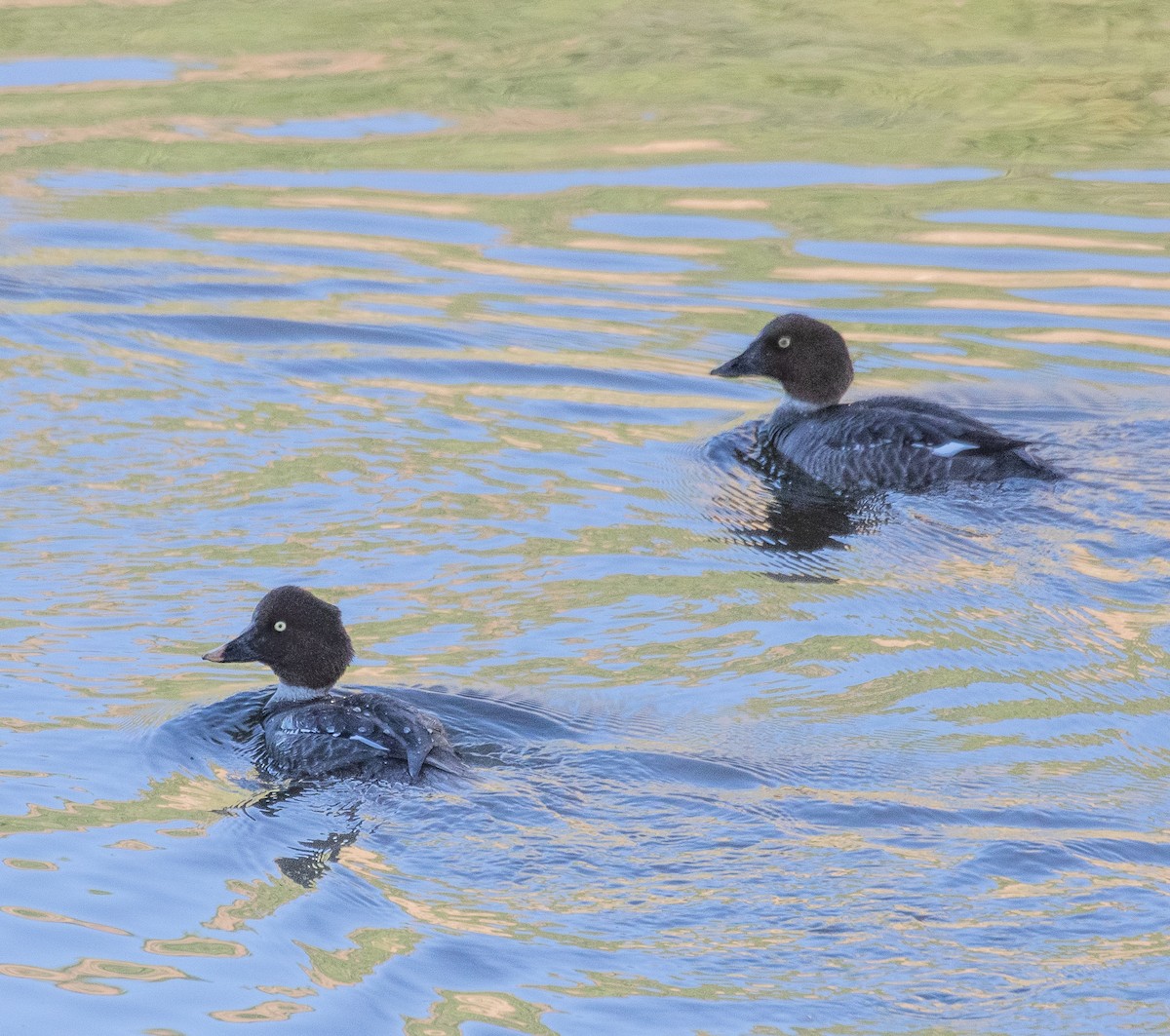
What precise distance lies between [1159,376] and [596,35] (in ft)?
29.2

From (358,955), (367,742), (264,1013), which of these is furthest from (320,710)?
(264,1013)

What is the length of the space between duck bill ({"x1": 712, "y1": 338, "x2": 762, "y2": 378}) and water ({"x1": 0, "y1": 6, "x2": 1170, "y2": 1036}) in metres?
0.30

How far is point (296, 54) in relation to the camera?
1966 centimetres

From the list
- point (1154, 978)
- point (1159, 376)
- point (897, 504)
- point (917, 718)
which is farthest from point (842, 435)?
point (1154, 978)

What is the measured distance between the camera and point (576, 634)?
8891mm

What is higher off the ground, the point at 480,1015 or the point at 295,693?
the point at 295,693

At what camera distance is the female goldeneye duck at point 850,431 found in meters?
11.0

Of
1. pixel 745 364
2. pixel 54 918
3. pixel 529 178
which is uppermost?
pixel 529 178

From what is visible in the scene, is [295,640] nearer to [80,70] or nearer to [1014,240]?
[1014,240]

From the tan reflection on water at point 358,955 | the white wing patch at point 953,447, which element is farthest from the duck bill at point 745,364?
the tan reflection on water at point 358,955

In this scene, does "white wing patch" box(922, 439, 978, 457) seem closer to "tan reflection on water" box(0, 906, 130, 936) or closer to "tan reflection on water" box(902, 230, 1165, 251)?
"tan reflection on water" box(902, 230, 1165, 251)

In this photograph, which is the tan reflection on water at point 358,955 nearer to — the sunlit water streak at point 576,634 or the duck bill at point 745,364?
the sunlit water streak at point 576,634

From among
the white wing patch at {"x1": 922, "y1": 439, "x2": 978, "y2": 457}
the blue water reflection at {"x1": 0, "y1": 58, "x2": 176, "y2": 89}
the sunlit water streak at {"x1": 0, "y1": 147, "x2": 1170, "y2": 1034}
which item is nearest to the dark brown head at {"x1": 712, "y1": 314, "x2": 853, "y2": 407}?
the sunlit water streak at {"x1": 0, "y1": 147, "x2": 1170, "y2": 1034}

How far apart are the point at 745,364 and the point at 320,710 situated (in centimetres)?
542
